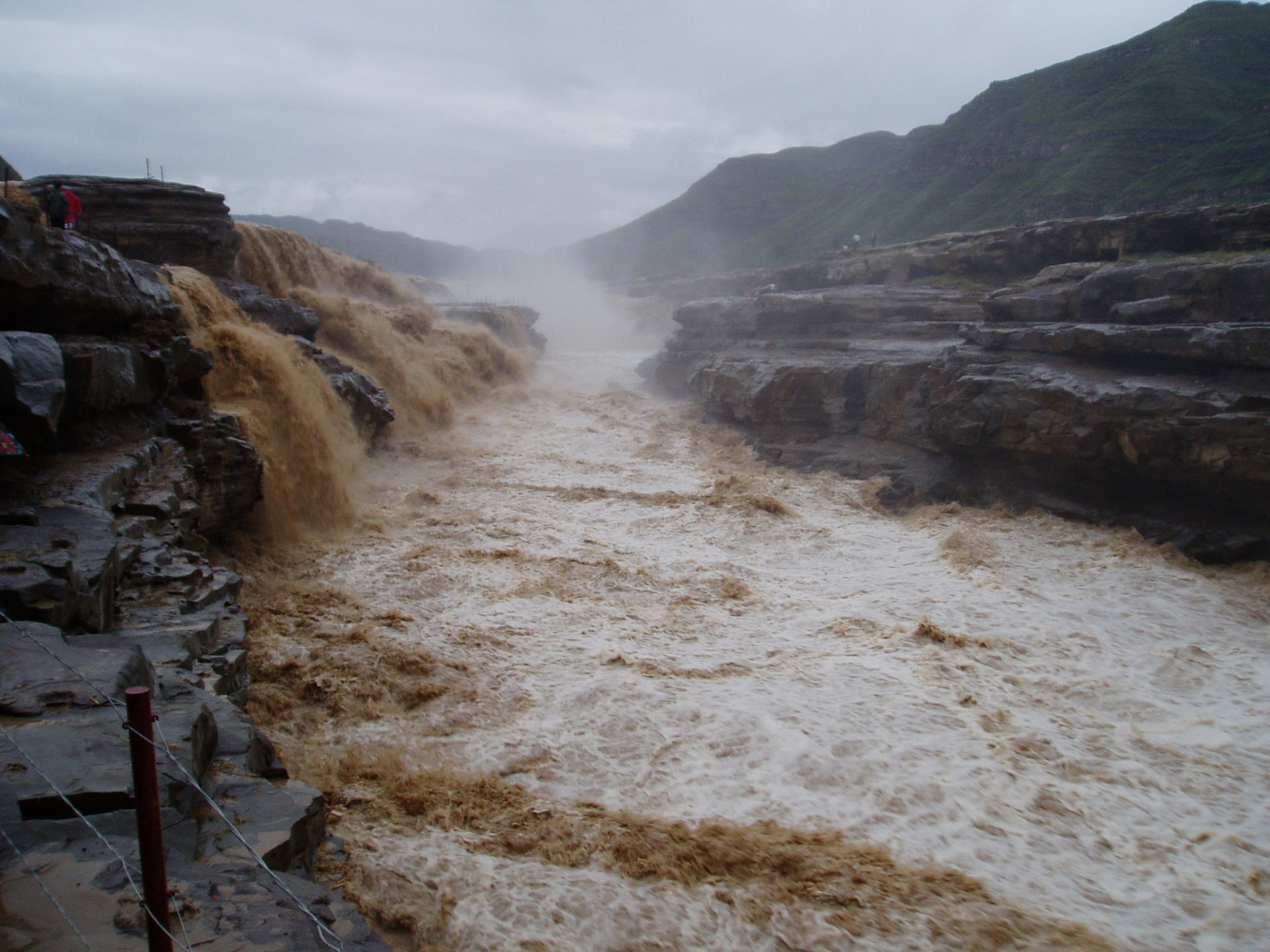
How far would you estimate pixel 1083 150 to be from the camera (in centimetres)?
3591

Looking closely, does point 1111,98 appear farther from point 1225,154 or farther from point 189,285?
point 189,285

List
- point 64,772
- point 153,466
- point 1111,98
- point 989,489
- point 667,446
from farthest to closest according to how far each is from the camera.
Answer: point 1111,98
point 667,446
point 989,489
point 153,466
point 64,772

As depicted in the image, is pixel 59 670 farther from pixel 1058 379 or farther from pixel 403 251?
pixel 403 251

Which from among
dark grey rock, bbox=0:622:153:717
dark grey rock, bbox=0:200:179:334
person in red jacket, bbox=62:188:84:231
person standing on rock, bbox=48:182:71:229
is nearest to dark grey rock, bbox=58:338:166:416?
dark grey rock, bbox=0:200:179:334

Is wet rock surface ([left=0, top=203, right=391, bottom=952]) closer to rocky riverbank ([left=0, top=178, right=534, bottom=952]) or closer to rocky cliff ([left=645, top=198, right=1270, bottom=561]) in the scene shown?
rocky riverbank ([left=0, top=178, right=534, bottom=952])

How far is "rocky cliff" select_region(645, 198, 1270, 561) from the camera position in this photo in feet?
29.4

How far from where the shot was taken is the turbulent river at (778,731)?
399 centimetres

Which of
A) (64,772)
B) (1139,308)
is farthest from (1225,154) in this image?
(64,772)

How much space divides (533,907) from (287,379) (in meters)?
8.33

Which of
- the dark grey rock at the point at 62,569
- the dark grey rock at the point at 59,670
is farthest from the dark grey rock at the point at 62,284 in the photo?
the dark grey rock at the point at 59,670

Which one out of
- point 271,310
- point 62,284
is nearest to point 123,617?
point 62,284

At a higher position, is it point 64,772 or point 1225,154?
point 1225,154

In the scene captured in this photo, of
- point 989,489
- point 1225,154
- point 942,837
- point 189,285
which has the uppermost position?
point 1225,154

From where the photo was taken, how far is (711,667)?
6.45m
